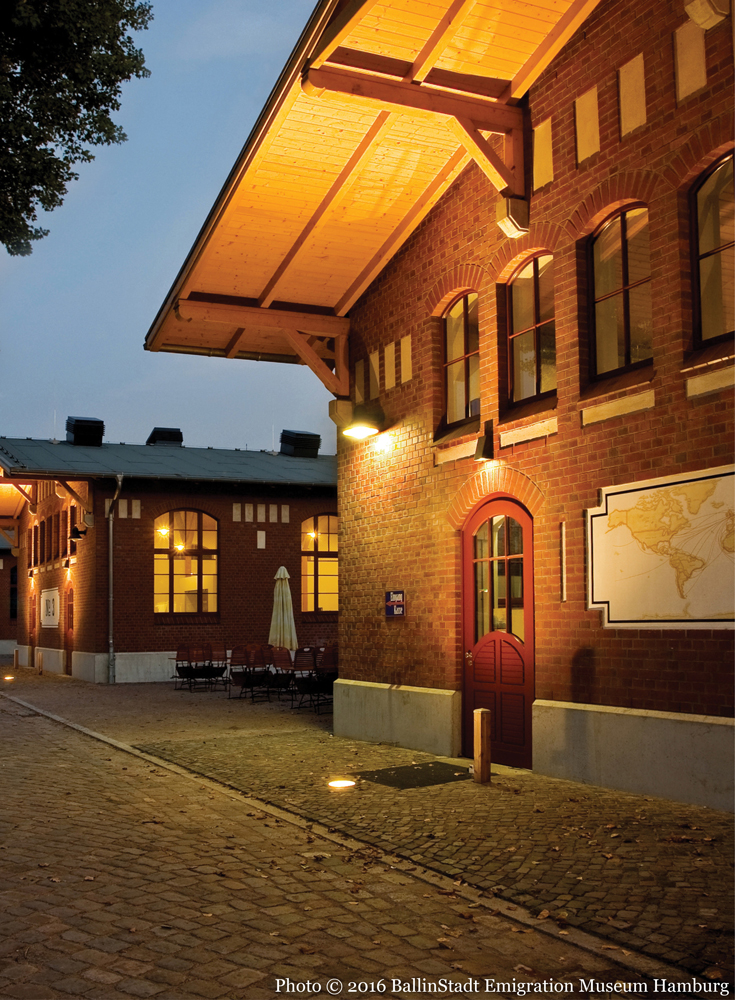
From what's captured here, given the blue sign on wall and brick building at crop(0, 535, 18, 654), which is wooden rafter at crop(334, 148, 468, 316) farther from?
brick building at crop(0, 535, 18, 654)

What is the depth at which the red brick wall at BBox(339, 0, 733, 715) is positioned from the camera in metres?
7.77

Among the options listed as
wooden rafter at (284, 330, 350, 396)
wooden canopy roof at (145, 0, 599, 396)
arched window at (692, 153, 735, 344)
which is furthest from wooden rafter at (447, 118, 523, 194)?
wooden rafter at (284, 330, 350, 396)

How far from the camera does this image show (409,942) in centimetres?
475

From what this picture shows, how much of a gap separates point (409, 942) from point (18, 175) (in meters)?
10.8

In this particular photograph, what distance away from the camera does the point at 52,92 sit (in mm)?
12156

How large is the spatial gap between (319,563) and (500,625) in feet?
57.5

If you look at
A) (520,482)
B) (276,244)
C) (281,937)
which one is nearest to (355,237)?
(276,244)

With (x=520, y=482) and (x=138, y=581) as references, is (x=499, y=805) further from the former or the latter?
(x=138, y=581)

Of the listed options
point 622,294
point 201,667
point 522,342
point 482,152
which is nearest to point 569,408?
point 622,294

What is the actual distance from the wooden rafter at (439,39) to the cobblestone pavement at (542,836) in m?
6.61

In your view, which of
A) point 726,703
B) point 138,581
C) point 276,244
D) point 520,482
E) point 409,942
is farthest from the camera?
point 138,581

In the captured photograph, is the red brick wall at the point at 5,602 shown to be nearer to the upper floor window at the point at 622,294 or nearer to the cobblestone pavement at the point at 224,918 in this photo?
the cobblestone pavement at the point at 224,918

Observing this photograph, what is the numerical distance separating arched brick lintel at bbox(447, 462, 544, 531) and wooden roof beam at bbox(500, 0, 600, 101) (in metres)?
3.84

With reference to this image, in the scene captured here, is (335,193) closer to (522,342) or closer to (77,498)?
(522,342)
